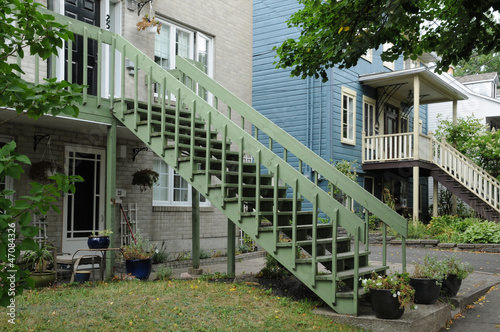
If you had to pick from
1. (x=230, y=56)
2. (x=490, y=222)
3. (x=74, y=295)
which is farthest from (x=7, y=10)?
(x=490, y=222)

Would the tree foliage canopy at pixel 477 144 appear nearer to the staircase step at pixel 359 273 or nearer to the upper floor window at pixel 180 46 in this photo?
the upper floor window at pixel 180 46

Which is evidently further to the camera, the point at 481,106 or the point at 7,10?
the point at 481,106

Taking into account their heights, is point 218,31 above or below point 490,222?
above

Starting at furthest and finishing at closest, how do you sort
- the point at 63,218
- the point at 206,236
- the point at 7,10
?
the point at 206,236 < the point at 63,218 < the point at 7,10

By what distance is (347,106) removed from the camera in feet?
56.7

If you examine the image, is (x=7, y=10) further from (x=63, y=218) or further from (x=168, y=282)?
(x=63, y=218)

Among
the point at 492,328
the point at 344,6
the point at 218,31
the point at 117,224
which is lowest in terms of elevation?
the point at 492,328

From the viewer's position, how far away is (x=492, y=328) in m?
5.94

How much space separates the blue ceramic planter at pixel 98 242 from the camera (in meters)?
7.60

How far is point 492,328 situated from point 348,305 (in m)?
1.84

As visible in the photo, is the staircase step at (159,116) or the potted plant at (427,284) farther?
the staircase step at (159,116)

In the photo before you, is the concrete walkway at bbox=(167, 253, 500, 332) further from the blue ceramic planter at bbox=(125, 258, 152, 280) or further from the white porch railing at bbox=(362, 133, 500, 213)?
the white porch railing at bbox=(362, 133, 500, 213)

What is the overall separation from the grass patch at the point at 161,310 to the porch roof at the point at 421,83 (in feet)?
40.7

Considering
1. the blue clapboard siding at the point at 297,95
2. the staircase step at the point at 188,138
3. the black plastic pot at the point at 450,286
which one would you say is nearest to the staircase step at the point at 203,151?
the staircase step at the point at 188,138
